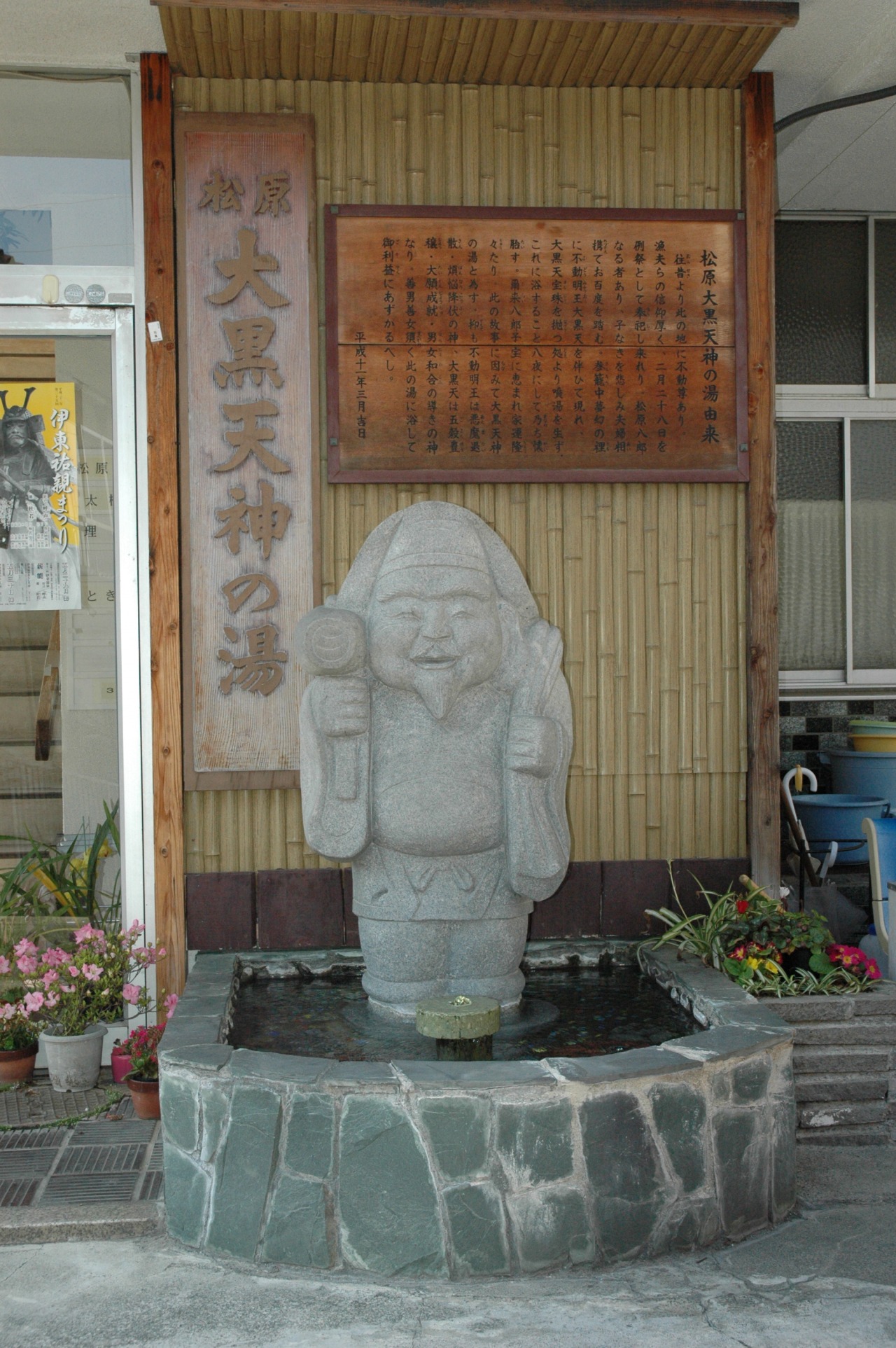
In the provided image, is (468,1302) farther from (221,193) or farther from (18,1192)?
(221,193)

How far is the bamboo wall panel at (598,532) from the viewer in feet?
15.8

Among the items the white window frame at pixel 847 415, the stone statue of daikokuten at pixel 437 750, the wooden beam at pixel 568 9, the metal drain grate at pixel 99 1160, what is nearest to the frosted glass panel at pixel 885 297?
the white window frame at pixel 847 415

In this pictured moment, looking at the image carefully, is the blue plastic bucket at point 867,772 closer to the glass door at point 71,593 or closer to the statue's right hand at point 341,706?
the statue's right hand at point 341,706

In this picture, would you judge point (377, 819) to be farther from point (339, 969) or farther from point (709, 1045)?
point (709, 1045)

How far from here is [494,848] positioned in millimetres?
4102

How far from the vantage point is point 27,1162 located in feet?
12.6

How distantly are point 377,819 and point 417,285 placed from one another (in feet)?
7.18

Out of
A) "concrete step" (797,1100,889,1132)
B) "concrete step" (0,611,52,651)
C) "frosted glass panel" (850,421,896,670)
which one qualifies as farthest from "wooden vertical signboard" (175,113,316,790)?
"frosted glass panel" (850,421,896,670)

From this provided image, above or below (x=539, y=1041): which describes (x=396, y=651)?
above

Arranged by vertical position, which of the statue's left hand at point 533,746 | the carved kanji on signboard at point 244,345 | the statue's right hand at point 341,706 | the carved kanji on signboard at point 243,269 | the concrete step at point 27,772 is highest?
the carved kanji on signboard at point 243,269

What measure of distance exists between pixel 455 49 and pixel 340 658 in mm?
2480

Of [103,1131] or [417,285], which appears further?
[417,285]

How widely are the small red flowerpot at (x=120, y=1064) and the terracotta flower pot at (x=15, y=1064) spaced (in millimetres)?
326

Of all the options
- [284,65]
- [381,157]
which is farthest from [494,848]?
[284,65]
